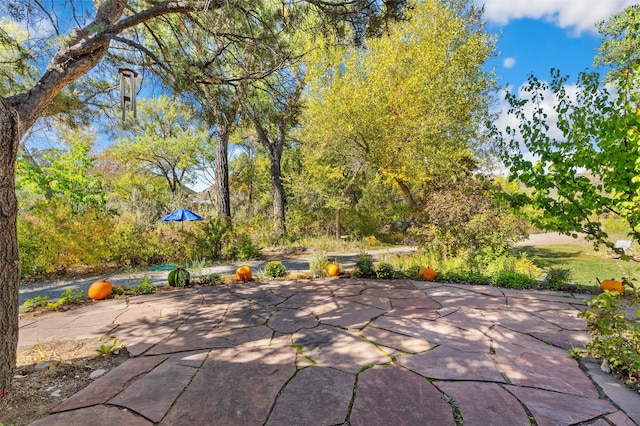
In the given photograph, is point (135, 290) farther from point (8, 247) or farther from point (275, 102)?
point (275, 102)

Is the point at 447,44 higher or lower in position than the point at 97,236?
higher

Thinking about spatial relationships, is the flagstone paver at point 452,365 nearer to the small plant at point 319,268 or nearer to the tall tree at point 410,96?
the small plant at point 319,268

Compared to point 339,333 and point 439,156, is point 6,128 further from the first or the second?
point 439,156

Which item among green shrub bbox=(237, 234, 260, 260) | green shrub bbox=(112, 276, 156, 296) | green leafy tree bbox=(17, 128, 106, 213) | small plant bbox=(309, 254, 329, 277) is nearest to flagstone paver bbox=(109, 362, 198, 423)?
green shrub bbox=(112, 276, 156, 296)

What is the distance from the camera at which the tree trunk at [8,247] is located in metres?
1.96

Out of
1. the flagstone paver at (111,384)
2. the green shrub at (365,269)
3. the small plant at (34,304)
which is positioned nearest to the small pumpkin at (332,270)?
the green shrub at (365,269)

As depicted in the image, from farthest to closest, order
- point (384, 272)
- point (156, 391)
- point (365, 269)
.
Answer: point (365, 269), point (384, 272), point (156, 391)

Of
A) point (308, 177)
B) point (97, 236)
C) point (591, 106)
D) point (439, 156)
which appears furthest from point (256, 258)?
point (591, 106)

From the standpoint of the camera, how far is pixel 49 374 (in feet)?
7.37

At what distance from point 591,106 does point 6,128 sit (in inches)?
172

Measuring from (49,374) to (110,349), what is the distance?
0.41 meters

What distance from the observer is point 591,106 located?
96.0 inches

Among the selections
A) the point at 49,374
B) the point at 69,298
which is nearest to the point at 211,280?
the point at 69,298

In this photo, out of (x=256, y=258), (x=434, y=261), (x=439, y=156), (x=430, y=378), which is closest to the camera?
(x=430, y=378)
